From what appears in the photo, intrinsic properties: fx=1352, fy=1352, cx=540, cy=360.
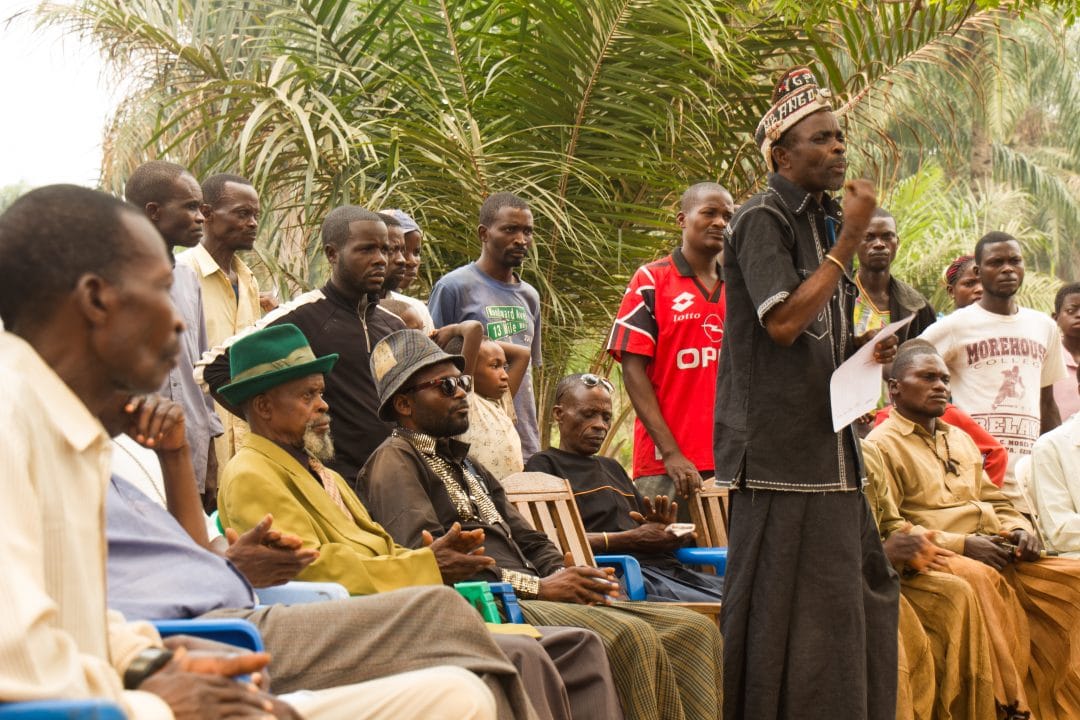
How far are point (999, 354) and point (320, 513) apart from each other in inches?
180

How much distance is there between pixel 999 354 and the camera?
7422mm

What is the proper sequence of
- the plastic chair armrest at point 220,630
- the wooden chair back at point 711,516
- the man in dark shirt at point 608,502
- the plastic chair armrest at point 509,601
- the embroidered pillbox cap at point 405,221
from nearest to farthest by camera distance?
the plastic chair armrest at point 220,630 < the plastic chair armrest at point 509,601 < the man in dark shirt at point 608,502 < the wooden chair back at point 711,516 < the embroidered pillbox cap at point 405,221

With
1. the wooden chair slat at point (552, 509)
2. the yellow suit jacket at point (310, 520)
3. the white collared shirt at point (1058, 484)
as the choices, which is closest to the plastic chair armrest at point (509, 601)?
the yellow suit jacket at point (310, 520)

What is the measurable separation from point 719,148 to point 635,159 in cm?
78

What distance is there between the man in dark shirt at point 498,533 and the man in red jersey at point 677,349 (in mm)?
1310

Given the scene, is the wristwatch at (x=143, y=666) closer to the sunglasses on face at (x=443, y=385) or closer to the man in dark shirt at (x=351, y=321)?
the sunglasses on face at (x=443, y=385)

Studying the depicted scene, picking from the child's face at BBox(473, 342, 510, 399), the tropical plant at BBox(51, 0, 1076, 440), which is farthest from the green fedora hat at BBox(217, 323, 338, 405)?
the tropical plant at BBox(51, 0, 1076, 440)

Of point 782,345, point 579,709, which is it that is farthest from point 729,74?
point 579,709

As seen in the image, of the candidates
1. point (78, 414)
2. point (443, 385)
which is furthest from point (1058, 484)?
point (78, 414)

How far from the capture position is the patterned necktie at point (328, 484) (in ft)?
14.2

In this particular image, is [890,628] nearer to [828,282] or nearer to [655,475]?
[828,282]

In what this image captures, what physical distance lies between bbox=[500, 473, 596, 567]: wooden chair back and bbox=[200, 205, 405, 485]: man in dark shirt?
60 cm

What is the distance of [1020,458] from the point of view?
23.9 ft

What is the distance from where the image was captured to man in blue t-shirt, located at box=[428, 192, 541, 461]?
659cm
